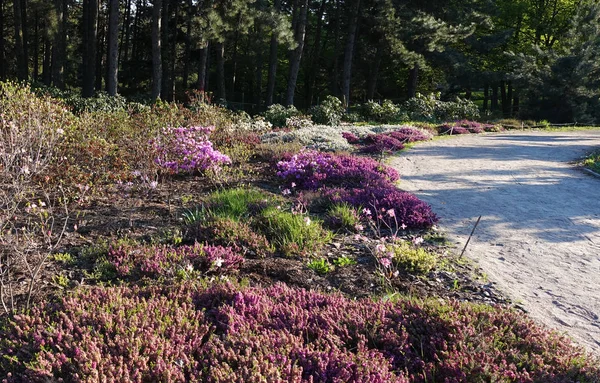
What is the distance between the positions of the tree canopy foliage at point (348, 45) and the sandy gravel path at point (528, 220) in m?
10.3

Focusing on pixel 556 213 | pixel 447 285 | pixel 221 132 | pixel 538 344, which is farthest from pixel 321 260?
pixel 221 132

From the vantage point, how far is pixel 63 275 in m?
4.33

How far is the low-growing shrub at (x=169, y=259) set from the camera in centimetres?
432

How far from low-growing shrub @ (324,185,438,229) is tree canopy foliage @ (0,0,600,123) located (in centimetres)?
1143

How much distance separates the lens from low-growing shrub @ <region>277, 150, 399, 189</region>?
331 inches

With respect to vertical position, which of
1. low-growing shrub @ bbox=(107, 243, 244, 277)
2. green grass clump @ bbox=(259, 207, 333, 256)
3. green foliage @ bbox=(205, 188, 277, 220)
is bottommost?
low-growing shrub @ bbox=(107, 243, 244, 277)

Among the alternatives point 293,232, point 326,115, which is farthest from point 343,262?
point 326,115

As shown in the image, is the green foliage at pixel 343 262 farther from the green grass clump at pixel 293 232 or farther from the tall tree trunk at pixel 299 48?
the tall tree trunk at pixel 299 48

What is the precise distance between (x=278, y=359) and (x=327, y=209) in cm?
406

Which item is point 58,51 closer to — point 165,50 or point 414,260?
point 165,50

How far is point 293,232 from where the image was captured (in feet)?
17.4

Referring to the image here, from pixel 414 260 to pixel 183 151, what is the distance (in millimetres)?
4741

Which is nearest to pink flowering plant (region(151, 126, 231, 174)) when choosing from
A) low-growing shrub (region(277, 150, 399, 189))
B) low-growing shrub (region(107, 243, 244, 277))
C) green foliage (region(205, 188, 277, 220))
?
green foliage (region(205, 188, 277, 220))

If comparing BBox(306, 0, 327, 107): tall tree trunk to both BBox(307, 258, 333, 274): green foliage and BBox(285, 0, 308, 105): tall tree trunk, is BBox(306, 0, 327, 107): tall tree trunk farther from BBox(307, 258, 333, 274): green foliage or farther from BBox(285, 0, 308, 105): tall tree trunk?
BBox(307, 258, 333, 274): green foliage
